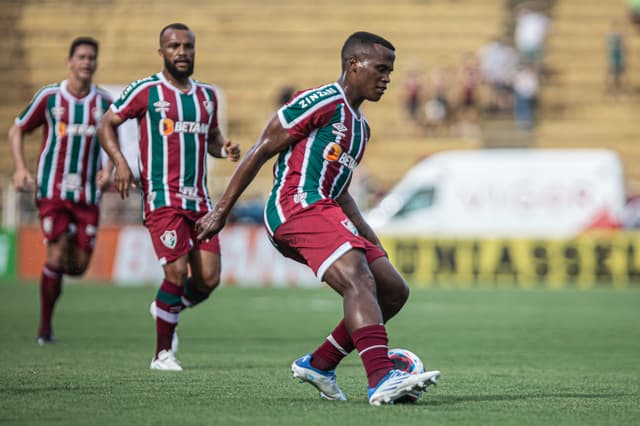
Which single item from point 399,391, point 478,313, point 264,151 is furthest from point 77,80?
point 478,313

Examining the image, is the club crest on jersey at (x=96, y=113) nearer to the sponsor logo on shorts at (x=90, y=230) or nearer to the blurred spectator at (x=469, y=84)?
the sponsor logo on shorts at (x=90, y=230)

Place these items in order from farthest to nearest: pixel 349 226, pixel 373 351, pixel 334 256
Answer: pixel 349 226 < pixel 334 256 < pixel 373 351

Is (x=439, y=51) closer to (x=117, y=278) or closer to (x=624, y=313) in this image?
(x=117, y=278)

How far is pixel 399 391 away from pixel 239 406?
3.09ft

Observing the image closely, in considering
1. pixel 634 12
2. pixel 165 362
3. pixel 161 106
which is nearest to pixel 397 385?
pixel 165 362

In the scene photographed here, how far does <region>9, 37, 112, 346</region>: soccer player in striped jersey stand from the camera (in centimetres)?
1131

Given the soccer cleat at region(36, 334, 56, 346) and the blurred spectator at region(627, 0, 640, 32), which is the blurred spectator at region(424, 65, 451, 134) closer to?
the blurred spectator at region(627, 0, 640, 32)

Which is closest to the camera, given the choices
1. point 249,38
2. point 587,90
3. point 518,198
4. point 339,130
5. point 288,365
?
point 339,130

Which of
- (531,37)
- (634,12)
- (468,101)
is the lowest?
(468,101)

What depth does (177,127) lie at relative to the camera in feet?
30.9

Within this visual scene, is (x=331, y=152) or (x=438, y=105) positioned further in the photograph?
(x=438, y=105)

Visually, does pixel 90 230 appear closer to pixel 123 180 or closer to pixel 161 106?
pixel 161 106

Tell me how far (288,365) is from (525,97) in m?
22.0

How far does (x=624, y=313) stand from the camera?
53.9 ft
